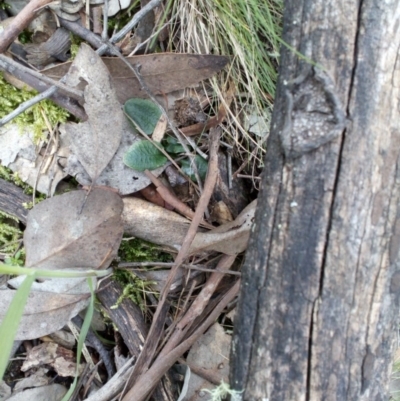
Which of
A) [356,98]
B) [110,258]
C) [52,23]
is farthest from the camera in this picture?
[52,23]

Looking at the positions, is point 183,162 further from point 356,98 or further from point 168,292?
point 356,98

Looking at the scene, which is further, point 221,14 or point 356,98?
point 221,14

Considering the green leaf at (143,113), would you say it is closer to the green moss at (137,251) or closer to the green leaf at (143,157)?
the green leaf at (143,157)

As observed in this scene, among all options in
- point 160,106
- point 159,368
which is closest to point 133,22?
point 160,106

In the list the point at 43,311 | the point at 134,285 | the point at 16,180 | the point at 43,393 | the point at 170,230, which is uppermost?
the point at 16,180

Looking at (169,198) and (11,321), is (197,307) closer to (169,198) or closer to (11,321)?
(169,198)

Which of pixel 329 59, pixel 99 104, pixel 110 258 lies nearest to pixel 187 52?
pixel 99 104

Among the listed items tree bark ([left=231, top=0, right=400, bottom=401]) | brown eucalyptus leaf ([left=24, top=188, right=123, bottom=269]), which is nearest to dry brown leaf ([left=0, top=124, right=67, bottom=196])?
brown eucalyptus leaf ([left=24, top=188, right=123, bottom=269])

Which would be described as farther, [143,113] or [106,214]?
[143,113]

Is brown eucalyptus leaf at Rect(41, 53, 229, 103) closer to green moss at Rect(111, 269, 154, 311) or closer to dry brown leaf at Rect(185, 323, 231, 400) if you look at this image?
green moss at Rect(111, 269, 154, 311)
